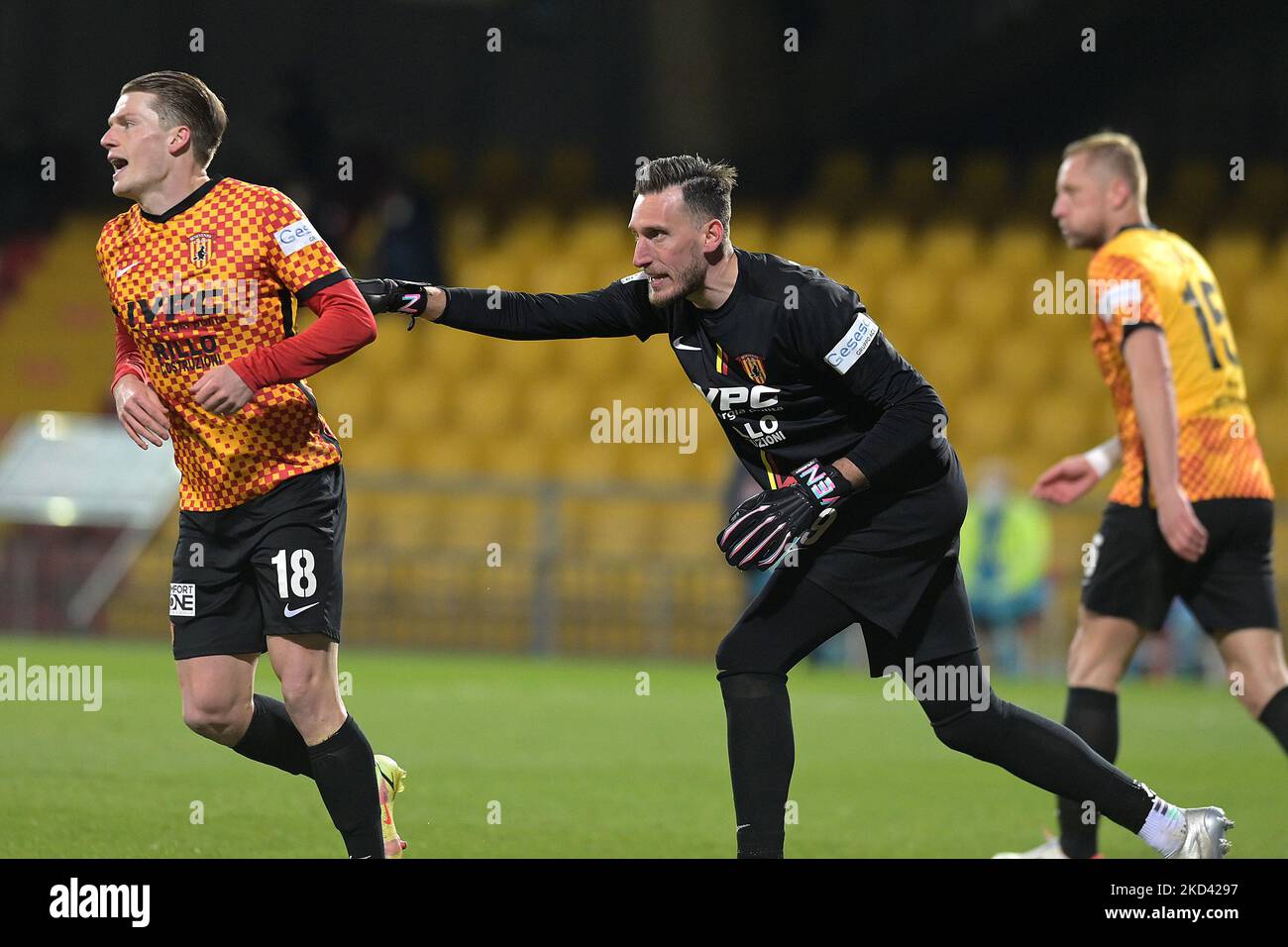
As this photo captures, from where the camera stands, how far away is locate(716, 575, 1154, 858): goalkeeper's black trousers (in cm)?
473

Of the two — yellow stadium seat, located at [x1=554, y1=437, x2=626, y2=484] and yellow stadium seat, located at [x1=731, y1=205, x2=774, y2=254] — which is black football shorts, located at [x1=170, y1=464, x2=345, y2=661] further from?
yellow stadium seat, located at [x1=731, y1=205, x2=774, y2=254]

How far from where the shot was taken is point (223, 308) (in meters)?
4.77

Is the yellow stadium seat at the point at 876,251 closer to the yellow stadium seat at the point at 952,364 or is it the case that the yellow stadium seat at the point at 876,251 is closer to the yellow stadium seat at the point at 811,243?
the yellow stadium seat at the point at 811,243

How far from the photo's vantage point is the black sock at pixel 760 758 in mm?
4699

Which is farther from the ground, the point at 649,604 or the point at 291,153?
the point at 291,153

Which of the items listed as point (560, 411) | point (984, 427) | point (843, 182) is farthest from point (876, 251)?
point (560, 411)

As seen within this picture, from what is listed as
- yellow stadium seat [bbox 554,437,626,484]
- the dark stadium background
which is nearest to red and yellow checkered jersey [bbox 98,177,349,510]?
the dark stadium background

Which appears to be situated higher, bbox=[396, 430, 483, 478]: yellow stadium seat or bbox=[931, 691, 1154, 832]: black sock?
bbox=[396, 430, 483, 478]: yellow stadium seat

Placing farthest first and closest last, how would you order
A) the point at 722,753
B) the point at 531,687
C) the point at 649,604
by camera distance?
the point at 649,604, the point at 531,687, the point at 722,753

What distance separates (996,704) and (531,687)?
7.61 meters

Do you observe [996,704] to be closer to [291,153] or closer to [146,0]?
[291,153]

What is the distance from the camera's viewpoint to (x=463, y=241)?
1945 cm

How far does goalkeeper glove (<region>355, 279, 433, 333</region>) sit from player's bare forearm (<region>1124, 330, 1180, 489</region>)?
2.33 meters
